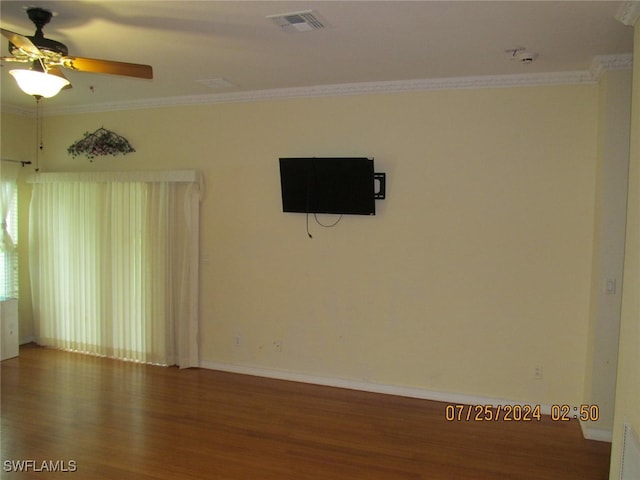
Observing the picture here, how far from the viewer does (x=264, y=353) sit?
15.0 ft

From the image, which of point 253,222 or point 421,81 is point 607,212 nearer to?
point 421,81

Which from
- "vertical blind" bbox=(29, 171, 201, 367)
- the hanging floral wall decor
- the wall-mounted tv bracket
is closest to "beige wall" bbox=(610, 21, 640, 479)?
the wall-mounted tv bracket

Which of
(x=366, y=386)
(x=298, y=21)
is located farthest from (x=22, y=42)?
(x=366, y=386)

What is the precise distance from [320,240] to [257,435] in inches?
71.6

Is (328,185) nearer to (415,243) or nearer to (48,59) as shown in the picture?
(415,243)

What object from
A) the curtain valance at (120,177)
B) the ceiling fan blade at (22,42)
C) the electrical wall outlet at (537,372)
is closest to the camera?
the ceiling fan blade at (22,42)

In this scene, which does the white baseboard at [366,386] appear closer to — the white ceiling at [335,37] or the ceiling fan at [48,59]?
the white ceiling at [335,37]

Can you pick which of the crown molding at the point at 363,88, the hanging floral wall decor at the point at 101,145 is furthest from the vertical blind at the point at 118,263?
the crown molding at the point at 363,88

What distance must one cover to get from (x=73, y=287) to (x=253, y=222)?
249 cm

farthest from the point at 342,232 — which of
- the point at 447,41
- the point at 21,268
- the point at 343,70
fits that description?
the point at 21,268

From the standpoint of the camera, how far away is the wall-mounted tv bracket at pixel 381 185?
4.05m

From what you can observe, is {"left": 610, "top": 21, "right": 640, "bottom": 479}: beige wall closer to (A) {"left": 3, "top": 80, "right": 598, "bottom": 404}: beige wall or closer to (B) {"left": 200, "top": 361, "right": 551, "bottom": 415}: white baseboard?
(A) {"left": 3, "top": 80, "right": 598, "bottom": 404}: beige wall

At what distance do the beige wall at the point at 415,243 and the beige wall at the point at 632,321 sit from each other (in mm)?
1246

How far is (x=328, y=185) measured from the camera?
4.12m
